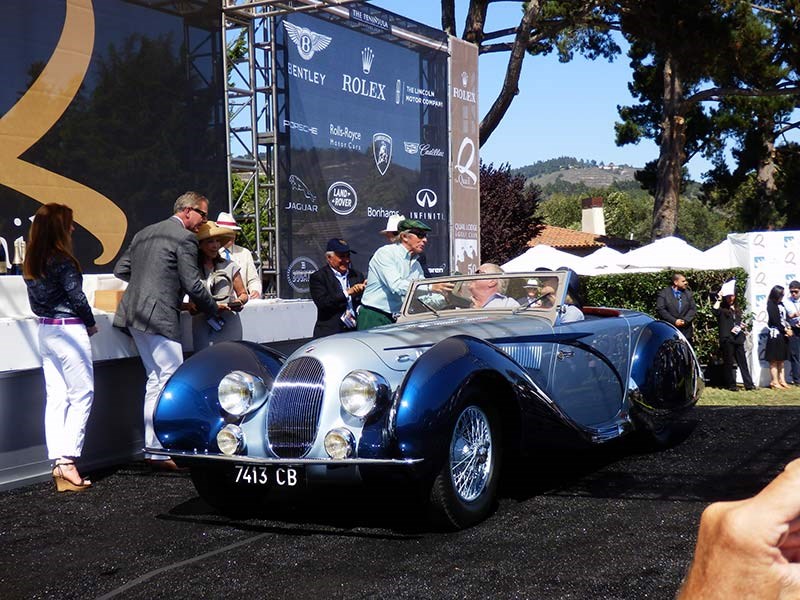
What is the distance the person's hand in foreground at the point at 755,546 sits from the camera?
1040 millimetres

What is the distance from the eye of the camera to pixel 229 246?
8.08 metres

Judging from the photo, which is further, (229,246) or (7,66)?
(7,66)

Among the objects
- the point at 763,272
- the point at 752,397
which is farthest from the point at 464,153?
the point at 752,397

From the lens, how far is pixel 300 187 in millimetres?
12961

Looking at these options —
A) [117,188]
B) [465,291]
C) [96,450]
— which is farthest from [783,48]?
[96,450]

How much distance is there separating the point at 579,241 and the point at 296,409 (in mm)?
54871

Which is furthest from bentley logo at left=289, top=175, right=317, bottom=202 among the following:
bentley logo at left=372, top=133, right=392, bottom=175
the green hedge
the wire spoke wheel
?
the wire spoke wheel

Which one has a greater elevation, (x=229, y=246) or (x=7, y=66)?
(x=7, y=66)

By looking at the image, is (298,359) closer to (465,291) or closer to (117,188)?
(465,291)

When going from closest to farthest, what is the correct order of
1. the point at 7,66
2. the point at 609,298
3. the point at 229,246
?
the point at 229,246 → the point at 7,66 → the point at 609,298

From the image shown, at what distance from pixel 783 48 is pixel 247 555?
20934 millimetres

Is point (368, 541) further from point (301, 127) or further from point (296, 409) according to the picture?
point (301, 127)

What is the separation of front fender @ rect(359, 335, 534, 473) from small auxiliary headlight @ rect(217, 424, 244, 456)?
0.73m

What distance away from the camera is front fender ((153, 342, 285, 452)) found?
5.27 m
